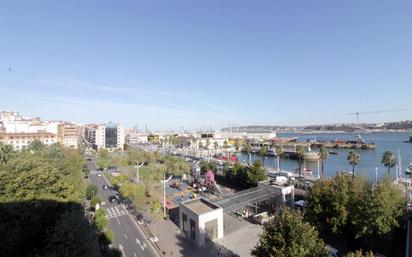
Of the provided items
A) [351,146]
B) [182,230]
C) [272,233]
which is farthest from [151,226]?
[351,146]

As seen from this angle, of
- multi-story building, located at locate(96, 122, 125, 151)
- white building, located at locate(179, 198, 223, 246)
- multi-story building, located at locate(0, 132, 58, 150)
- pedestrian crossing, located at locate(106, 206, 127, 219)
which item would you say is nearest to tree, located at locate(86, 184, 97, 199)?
pedestrian crossing, located at locate(106, 206, 127, 219)

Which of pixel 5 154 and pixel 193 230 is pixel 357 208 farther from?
pixel 5 154

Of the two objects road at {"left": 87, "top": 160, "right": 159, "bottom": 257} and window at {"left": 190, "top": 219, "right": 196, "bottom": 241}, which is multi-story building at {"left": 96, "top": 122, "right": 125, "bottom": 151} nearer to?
road at {"left": 87, "top": 160, "right": 159, "bottom": 257}

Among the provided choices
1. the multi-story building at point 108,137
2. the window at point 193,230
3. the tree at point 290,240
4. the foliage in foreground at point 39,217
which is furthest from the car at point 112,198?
the multi-story building at point 108,137

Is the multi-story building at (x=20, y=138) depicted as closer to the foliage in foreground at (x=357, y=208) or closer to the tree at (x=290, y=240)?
the foliage in foreground at (x=357, y=208)

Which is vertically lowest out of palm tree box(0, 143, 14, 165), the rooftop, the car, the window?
the car

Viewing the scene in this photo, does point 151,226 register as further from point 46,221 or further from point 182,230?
point 46,221
